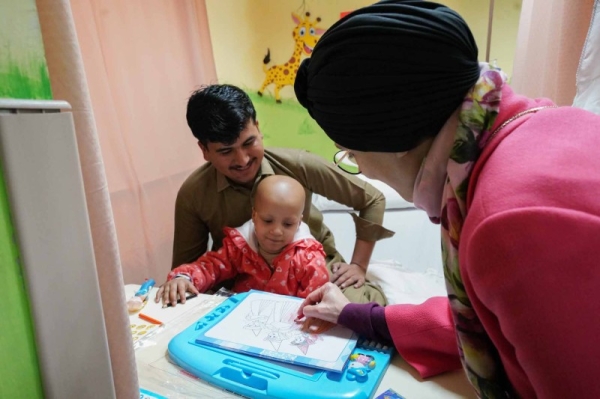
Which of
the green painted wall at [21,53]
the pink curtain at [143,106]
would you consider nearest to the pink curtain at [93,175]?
the green painted wall at [21,53]

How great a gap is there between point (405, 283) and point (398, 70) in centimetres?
96

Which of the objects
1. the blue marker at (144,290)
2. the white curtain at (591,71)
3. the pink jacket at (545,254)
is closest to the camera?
the pink jacket at (545,254)

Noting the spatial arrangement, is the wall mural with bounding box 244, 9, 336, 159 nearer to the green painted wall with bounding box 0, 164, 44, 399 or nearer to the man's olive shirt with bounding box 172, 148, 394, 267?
the man's olive shirt with bounding box 172, 148, 394, 267

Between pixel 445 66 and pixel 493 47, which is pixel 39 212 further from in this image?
pixel 493 47

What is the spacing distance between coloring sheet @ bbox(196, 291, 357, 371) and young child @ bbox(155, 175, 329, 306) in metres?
0.23

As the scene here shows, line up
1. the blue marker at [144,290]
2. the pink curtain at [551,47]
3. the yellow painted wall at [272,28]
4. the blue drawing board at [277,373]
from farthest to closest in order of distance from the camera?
1. the yellow painted wall at [272,28]
2. the pink curtain at [551,47]
3. the blue marker at [144,290]
4. the blue drawing board at [277,373]

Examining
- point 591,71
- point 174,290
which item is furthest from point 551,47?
point 174,290

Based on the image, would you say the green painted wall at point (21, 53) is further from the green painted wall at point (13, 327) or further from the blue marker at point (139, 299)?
the blue marker at point (139, 299)

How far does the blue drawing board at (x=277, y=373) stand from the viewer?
2.01 ft

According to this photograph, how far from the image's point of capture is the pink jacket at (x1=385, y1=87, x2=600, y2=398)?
1.16 feet

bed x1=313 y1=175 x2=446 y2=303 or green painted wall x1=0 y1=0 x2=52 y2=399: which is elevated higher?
green painted wall x1=0 y1=0 x2=52 y2=399

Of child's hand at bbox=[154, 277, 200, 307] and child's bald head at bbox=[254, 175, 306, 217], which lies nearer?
child's hand at bbox=[154, 277, 200, 307]

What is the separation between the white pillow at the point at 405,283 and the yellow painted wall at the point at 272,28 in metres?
1.24

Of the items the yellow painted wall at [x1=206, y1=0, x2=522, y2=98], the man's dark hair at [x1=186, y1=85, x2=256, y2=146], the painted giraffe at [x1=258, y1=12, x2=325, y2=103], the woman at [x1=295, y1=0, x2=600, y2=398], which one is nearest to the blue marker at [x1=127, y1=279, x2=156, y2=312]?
the man's dark hair at [x1=186, y1=85, x2=256, y2=146]
